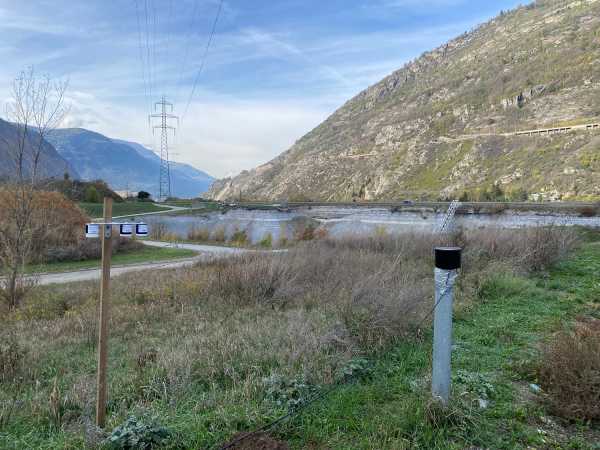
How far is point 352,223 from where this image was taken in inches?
1080

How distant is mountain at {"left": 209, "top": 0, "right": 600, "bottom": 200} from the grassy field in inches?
2089

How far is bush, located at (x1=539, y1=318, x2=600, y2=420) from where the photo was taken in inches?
131

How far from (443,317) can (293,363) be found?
1.85 m

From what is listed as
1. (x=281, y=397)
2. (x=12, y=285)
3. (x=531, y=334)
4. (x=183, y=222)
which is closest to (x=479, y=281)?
(x=531, y=334)

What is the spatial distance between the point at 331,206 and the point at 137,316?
44.5 metres

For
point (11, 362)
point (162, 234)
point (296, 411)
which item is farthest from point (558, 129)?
point (11, 362)

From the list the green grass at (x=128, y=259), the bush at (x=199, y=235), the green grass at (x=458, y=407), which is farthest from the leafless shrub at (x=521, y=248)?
the bush at (x=199, y=235)

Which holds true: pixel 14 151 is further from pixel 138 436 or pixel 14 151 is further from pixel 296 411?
pixel 296 411

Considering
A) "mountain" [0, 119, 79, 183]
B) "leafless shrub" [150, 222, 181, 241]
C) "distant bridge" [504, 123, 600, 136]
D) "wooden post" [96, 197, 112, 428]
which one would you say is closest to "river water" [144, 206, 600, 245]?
"leafless shrub" [150, 222, 181, 241]

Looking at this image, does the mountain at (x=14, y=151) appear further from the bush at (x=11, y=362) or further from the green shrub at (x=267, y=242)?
the green shrub at (x=267, y=242)

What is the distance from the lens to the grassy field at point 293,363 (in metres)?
3.19

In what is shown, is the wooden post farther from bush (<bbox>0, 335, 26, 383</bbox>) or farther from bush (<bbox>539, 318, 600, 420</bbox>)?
bush (<bbox>539, 318, 600, 420</bbox>)

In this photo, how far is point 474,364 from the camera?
4547mm

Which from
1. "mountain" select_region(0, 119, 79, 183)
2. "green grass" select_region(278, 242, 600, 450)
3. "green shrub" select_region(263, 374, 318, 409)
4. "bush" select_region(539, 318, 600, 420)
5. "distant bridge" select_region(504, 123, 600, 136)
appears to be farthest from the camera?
"distant bridge" select_region(504, 123, 600, 136)
